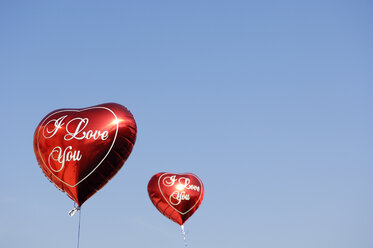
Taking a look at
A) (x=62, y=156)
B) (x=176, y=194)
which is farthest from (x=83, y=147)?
(x=176, y=194)

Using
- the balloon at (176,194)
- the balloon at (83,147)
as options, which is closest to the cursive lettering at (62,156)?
the balloon at (83,147)

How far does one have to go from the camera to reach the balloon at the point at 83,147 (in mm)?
17188

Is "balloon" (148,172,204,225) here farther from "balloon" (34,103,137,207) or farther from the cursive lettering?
the cursive lettering

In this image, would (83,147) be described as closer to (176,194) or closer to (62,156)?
(62,156)

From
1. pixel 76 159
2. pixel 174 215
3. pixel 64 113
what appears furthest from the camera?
pixel 174 215

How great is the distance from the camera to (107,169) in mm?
17672

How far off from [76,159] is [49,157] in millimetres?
1133

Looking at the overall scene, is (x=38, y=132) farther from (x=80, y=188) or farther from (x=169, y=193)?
(x=169, y=193)

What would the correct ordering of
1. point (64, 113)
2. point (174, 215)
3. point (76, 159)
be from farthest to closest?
point (174, 215) → point (64, 113) → point (76, 159)

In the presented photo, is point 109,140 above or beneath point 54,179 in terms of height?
above

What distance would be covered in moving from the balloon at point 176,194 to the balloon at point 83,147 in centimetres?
962

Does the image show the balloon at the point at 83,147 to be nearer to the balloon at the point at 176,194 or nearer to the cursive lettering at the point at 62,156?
the cursive lettering at the point at 62,156

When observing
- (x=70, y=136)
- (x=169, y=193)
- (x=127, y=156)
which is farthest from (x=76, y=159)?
(x=169, y=193)

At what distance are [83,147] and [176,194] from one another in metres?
11.1
